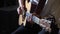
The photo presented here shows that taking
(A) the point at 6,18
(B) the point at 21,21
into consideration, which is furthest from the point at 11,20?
(B) the point at 21,21

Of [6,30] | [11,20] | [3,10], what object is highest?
[3,10]

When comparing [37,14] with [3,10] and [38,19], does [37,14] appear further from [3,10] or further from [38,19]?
[3,10]

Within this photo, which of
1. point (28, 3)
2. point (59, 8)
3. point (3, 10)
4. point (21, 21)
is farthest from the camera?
point (3, 10)

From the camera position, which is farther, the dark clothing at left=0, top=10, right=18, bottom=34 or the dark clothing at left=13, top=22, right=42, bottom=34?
the dark clothing at left=0, top=10, right=18, bottom=34

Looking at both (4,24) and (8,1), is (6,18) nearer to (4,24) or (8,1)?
(4,24)

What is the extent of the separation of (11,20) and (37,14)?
72 cm

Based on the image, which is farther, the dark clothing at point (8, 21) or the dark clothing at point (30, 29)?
the dark clothing at point (8, 21)

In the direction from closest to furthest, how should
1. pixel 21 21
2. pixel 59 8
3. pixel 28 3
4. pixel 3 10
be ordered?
pixel 59 8, pixel 28 3, pixel 21 21, pixel 3 10

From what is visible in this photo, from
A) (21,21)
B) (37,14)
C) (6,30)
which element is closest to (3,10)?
(6,30)

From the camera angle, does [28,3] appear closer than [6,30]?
Yes

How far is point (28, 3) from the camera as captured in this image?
4.21 feet

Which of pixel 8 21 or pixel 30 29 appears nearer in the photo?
pixel 30 29

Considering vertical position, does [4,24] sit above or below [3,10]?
below

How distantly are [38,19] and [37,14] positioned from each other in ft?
0.14
